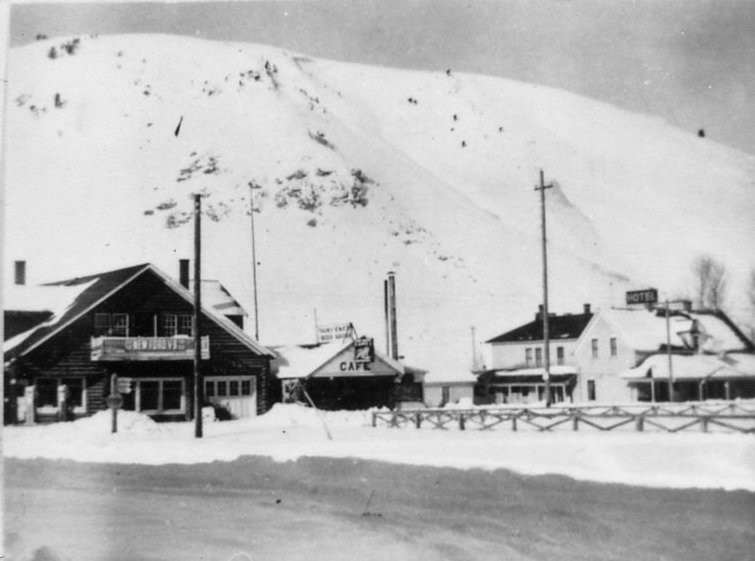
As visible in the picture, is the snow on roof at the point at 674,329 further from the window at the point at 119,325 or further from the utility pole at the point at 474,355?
the window at the point at 119,325

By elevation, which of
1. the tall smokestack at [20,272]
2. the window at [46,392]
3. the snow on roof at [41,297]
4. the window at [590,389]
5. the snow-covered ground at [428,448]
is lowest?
the snow-covered ground at [428,448]

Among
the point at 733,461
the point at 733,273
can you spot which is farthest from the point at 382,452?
the point at 733,273

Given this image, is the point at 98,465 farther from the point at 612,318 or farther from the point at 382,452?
the point at 612,318

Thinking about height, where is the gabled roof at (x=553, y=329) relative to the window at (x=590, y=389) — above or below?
above

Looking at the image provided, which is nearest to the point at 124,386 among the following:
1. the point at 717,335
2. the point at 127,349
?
the point at 127,349

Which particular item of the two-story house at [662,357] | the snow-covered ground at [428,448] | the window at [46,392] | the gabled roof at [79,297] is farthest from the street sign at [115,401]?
the two-story house at [662,357]
